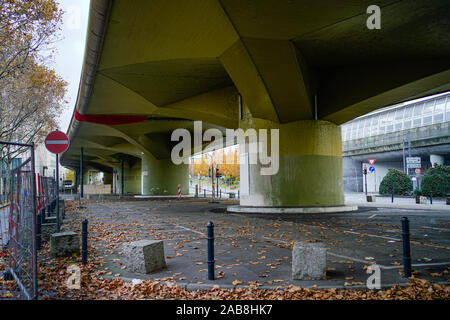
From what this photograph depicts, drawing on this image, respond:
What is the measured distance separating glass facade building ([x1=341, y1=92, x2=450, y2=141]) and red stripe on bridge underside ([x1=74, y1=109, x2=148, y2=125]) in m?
33.3

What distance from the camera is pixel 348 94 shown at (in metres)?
16.6

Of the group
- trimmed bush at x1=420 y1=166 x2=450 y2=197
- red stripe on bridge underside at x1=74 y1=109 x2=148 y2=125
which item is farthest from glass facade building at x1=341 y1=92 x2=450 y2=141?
red stripe on bridge underside at x1=74 y1=109 x2=148 y2=125

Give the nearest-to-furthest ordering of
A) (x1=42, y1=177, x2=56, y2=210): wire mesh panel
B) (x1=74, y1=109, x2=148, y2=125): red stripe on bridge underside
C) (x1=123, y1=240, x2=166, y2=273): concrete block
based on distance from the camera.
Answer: (x1=123, y1=240, x2=166, y2=273): concrete block < (x1=42, y1=177, x2=56, y2=210): wire mesh panel < (x1=74, y1=109, x2=148, y2=125): red stripe on bridge underside

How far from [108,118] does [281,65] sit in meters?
19.6

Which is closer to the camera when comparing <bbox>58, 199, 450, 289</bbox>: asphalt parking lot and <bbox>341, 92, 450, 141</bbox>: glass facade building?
<bbox>58, 199, 450, 289</bbox>: asphalt parking lot

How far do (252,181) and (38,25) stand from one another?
13313 mm

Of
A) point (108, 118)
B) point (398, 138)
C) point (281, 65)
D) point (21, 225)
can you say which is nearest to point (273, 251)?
point (21, 225)

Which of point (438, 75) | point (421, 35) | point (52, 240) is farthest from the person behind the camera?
point (438, 75)

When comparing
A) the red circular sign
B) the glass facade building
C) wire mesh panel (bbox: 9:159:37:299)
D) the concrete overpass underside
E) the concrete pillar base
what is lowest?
the concrete pillar base

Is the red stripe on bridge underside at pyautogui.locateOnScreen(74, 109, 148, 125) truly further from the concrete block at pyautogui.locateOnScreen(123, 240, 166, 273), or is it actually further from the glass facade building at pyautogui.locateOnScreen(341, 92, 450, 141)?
the glass facade building at pyautogui.locateOnScreen(341, 92, 450, 141)

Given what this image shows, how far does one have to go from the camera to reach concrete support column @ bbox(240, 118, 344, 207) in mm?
17266
